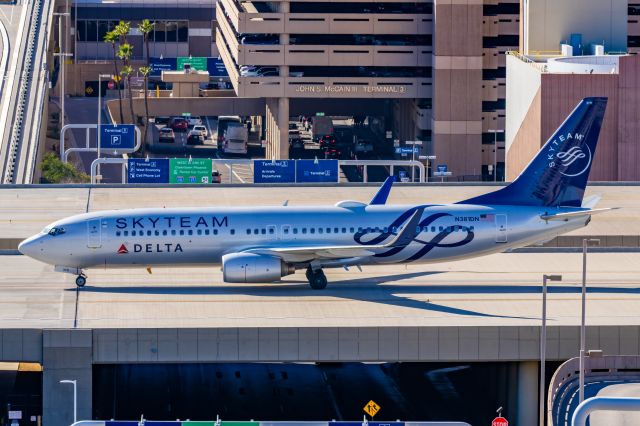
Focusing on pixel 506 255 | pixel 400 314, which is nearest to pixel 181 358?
pixel 400 314

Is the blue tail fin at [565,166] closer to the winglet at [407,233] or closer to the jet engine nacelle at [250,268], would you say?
the winglet at [407,233]

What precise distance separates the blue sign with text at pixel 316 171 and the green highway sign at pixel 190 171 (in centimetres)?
642

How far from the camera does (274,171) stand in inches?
4850

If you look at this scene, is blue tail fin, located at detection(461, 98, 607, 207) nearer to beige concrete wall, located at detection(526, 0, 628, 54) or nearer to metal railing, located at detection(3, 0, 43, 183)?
metal railing, located at detection(3, 0, 43, 183)

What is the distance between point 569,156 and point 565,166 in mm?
530

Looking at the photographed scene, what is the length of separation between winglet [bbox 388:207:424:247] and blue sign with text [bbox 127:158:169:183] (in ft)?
149

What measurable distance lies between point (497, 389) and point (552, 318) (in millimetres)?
3968

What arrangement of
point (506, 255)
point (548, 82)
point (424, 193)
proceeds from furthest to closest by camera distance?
1. point (548, 82)
2. point (424, 193)
3. point (506, 255)

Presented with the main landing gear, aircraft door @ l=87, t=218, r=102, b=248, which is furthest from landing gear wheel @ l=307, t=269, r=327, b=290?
aircraft door @ l=87, t=218, r=102, b=248

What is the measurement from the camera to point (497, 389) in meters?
74.6

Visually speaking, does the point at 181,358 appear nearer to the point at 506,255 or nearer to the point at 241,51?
the point at 506,255

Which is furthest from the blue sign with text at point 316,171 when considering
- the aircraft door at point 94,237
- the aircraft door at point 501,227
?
the aircraft door at point 94,237

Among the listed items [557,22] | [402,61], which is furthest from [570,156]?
[402,61]

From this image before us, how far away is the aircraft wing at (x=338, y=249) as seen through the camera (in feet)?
258
